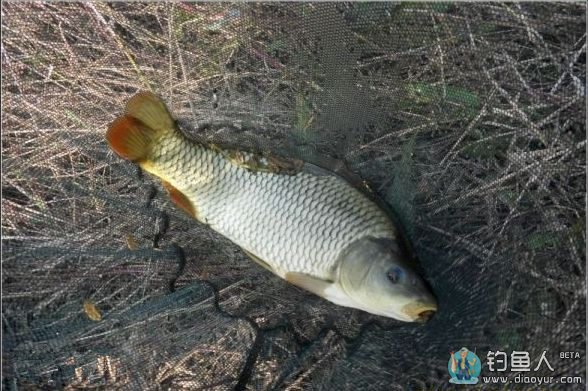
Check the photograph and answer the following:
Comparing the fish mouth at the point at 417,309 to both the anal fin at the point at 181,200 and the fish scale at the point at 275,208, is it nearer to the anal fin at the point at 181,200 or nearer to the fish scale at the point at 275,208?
the fish scale at the point at 275,208

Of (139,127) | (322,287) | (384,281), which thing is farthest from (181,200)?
(384,281)

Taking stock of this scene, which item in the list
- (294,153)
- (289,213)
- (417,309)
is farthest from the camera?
(294,153)

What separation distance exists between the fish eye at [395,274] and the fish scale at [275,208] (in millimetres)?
106

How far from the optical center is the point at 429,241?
1821 millimetres

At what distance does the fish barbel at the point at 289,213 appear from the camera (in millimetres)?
1634

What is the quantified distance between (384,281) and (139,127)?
2.76 feet

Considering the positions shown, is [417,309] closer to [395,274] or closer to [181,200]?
[395,274]

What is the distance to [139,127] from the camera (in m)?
1.77

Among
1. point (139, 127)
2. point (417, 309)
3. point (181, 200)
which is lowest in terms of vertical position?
point (417, 309)

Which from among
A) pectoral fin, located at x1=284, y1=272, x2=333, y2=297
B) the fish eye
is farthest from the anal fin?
the fish eye

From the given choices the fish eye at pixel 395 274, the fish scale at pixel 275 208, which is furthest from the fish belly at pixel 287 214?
the fish eye at pixel 395 274

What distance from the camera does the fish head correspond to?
63.1 inches

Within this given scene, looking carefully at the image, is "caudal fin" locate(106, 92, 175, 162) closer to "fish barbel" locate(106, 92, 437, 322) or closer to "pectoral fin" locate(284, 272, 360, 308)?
"fish barbel" locate(106, 92, 437, 322)

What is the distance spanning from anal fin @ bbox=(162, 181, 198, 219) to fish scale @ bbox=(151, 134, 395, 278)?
16 millimetres
